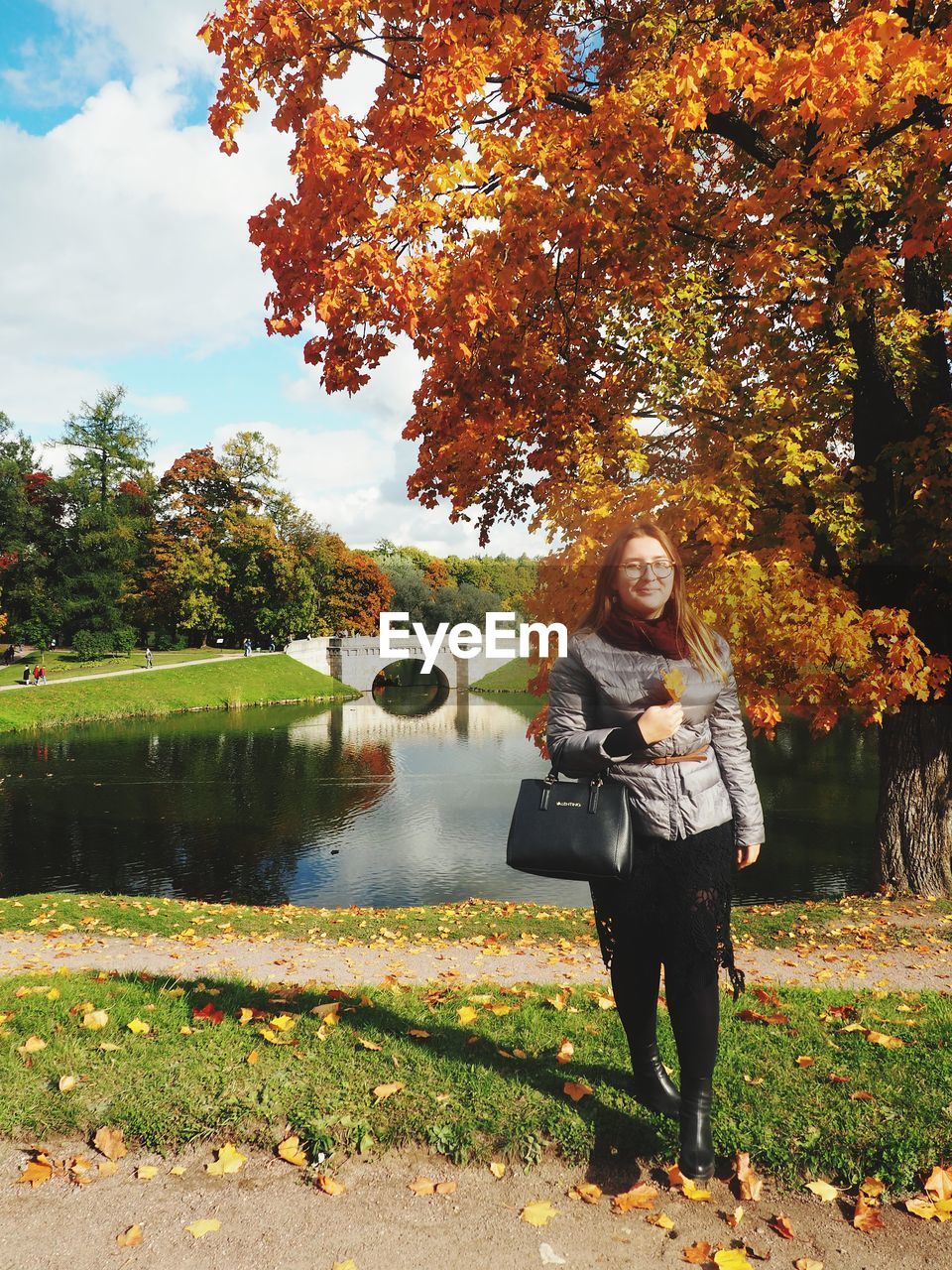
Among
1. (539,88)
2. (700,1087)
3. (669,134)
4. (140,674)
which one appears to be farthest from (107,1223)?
(140,674)

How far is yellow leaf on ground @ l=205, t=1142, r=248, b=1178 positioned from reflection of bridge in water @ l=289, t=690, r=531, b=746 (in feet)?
80.8

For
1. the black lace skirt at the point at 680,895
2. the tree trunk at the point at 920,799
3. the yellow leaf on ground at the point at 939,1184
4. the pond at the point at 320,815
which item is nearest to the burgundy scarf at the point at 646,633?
the black lace skirt at the point at 680,895

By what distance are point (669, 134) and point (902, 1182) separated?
6095 mm

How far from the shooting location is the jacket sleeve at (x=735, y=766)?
3164 mm

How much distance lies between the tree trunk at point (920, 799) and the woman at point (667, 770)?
702 centimetres

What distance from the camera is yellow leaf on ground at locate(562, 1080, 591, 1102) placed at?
3.57 m

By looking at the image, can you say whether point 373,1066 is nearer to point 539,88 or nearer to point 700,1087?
point 700,1087

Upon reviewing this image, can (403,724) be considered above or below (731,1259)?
below

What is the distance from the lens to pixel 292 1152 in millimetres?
3193

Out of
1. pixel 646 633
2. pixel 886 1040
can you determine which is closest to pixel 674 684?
pixel 646 633

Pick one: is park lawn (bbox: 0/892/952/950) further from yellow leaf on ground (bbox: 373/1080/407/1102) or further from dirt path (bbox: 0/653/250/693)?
dirt path (bbox: 0/653/250/693)

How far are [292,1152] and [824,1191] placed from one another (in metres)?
1.85

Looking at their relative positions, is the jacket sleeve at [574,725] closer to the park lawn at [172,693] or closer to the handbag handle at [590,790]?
the handbag handle at [590,790]

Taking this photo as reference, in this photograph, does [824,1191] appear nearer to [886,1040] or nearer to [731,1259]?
[731,1259]
